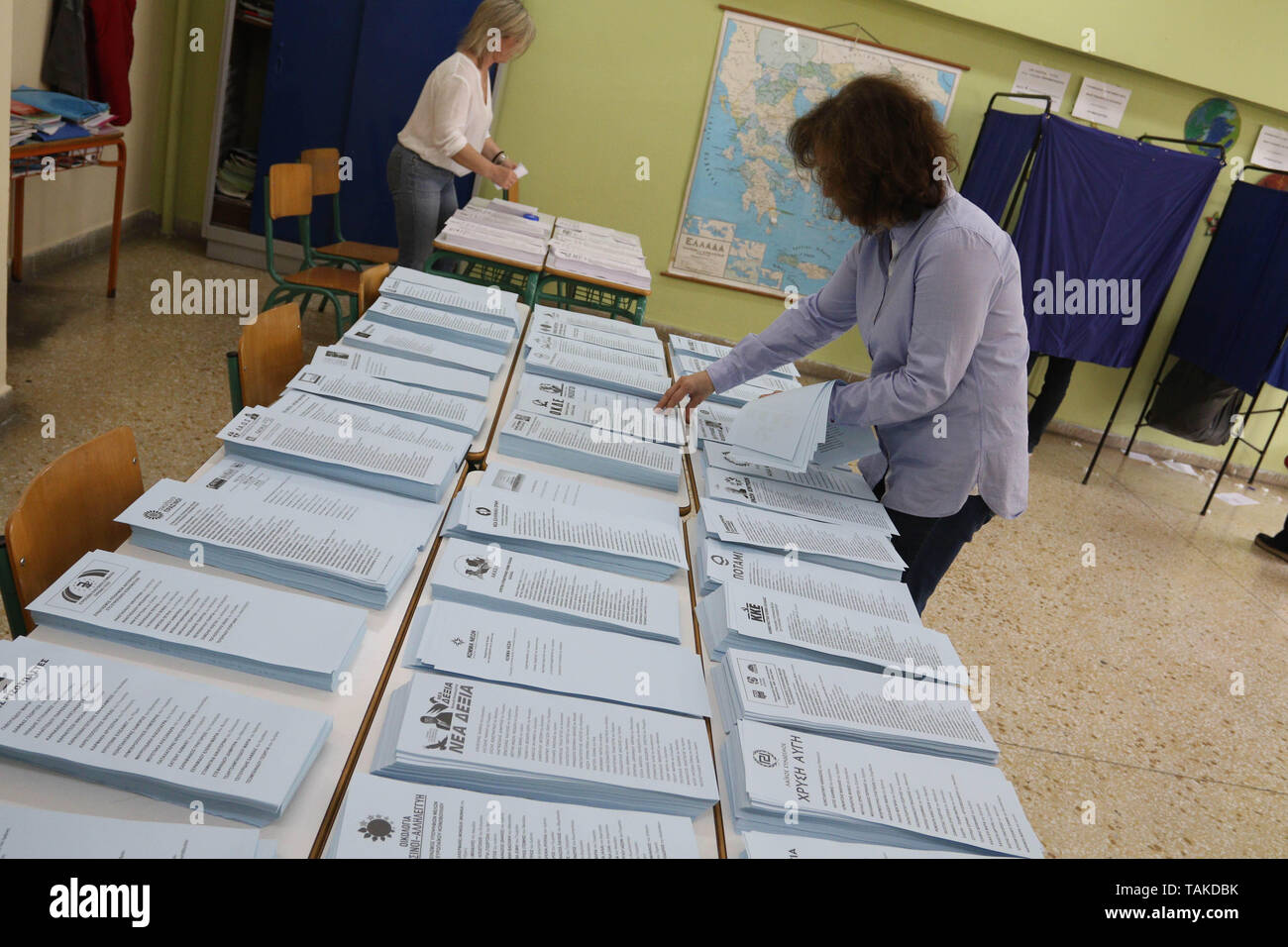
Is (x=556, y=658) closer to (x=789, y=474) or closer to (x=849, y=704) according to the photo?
(x=849, y=704)

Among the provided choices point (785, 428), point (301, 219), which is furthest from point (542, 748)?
point (301, 219)

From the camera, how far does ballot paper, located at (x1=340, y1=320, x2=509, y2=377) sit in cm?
204

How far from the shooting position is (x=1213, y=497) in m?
5.48

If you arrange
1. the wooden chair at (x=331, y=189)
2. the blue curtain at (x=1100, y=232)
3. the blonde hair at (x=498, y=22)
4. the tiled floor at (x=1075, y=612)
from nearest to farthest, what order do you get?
1. the tiled floor at (x=1075, y=612)
2. the blonde hair at (x=498, y=22)
3. the wooden chair at (x=331, y=189)
4. the blue curtain at (x=1100, y=232)

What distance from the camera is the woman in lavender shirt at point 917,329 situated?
1.56 meters

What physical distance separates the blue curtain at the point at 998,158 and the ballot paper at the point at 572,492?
3.91m

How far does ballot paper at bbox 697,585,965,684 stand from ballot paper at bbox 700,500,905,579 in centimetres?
17

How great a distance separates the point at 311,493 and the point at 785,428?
0.88m

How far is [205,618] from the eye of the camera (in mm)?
1102

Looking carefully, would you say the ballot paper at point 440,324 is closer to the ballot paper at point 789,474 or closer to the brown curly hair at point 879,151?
the ballot paper at point 789,474

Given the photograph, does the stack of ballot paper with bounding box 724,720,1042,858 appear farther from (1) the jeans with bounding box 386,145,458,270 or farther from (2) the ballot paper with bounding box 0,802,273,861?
(1) the jeans with bounding box 386,145,458,270

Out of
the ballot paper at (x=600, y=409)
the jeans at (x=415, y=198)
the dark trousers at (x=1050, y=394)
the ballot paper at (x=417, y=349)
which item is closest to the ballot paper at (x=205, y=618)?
the ballot paper at (x=600, y=409)
